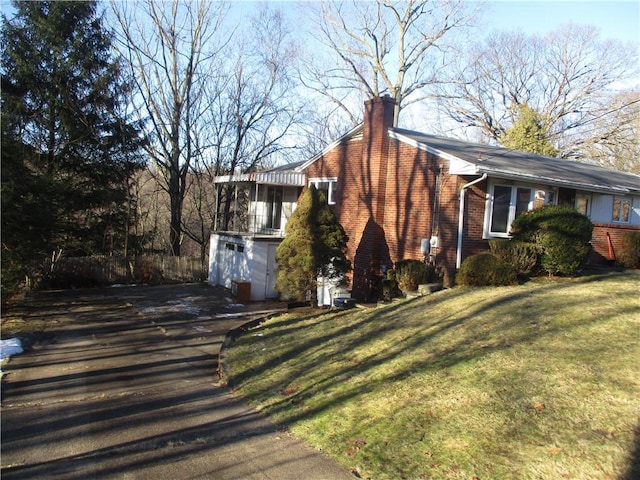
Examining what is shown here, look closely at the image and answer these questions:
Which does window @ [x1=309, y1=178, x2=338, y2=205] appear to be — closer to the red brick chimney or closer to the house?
the house

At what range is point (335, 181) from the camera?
19000mm

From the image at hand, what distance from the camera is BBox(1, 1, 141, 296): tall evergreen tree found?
2325 centimetres

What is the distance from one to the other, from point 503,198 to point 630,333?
24.6 feet

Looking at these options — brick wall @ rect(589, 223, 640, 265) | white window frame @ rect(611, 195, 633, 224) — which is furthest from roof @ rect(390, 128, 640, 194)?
brick wall @ rect(589, 223, 640, 265)

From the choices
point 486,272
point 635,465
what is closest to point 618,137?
point 486,272

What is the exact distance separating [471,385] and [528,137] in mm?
28329

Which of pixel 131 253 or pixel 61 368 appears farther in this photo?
pixel 131 253

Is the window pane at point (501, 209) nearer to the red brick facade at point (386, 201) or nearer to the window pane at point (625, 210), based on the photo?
the red brick facade at point (386, 201)

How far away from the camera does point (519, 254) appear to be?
1305cm

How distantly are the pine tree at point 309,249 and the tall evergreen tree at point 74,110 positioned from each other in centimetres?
1162

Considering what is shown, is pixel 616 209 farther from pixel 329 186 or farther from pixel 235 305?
pixel 235 305

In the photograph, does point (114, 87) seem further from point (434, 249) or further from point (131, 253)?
point (434, 249)

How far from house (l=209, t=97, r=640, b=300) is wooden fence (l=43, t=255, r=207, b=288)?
4567 millimetres

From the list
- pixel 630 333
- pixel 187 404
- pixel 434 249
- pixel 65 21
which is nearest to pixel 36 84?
pixel 65 21
